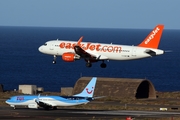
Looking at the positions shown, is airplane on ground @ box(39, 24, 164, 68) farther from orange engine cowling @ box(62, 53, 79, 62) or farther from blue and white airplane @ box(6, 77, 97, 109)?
blue and white airplane @ box(6, 77, 97, 109)

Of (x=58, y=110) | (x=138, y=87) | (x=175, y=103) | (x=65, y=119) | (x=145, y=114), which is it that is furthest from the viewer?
(x=138, y=87)

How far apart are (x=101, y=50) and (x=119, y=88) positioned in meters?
27.3

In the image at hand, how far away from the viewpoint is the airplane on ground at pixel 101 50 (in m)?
122

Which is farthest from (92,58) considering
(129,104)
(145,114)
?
(145,114)

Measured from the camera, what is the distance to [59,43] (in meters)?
126

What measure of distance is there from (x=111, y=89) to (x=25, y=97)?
35.1 m

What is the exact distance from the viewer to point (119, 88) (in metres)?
150

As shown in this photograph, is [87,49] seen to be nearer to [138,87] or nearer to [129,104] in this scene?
[129,104]

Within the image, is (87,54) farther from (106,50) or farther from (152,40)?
(152,40)

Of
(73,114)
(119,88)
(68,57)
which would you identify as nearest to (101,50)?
(68,57)

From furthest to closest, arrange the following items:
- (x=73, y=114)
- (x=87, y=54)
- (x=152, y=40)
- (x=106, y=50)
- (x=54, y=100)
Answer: (x=152, y=40) < (x=87, y=54) < (x=106, y=50) < (x=54, y=100) < (x=73, y=114)

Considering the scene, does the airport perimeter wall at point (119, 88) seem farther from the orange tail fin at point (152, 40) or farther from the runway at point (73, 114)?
the runway at point (73, 114)

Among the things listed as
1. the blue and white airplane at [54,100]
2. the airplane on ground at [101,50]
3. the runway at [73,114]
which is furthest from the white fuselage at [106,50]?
the runway at [73,114]

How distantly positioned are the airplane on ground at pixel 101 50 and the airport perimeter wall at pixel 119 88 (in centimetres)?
2300
